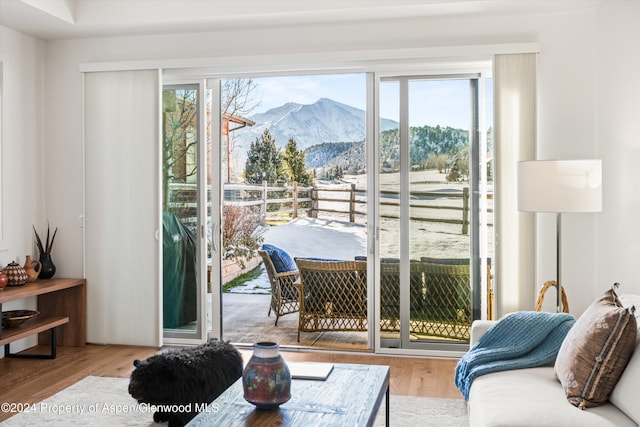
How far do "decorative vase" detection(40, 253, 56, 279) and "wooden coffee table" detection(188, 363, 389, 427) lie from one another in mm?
2962

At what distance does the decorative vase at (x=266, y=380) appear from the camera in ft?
7.62

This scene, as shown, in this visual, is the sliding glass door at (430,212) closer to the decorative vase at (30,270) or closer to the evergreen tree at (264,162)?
the evergreen tree at (264,162)

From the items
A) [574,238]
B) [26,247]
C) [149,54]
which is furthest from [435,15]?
[26,247]

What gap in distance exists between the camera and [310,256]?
649 centimetres

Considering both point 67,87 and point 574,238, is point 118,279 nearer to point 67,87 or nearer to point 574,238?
point 67,87

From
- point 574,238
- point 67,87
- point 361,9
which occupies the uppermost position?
point 361,9

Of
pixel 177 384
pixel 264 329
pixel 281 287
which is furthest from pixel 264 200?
pixel 177 384

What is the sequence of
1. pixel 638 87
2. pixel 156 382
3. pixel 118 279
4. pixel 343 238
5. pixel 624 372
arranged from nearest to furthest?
pixel 624 372
pixel 156 382
pixel 638 87
pixel 118 279
pixel 343 238

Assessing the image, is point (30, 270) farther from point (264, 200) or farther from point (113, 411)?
point (264, 200)

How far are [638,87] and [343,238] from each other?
3381mm

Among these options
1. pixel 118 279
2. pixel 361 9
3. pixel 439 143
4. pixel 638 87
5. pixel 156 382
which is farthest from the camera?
pixel 118 279

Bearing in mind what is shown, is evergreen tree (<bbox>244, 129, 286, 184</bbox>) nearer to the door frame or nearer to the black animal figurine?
the door frame

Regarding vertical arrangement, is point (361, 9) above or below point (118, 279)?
above

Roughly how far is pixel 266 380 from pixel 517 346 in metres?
1.35
